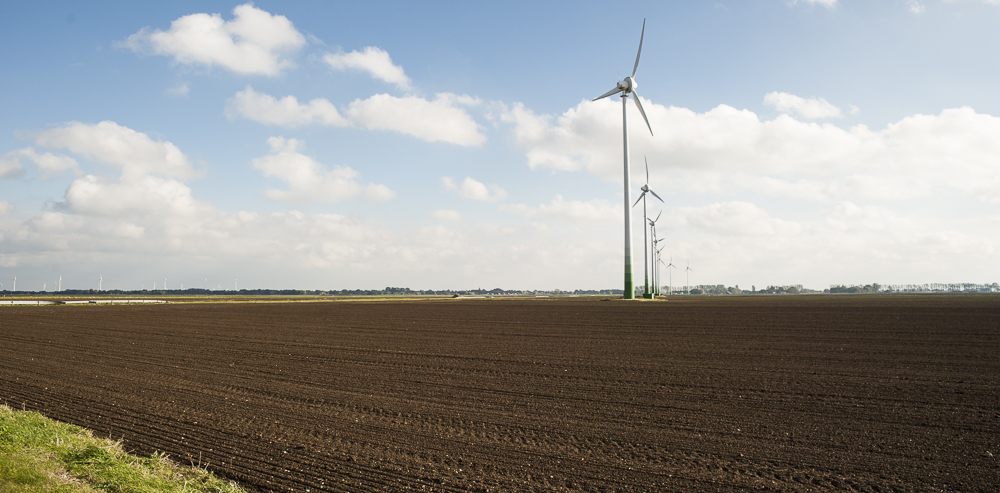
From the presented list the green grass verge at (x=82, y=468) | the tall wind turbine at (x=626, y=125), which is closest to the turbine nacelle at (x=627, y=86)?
the tall wind turbine at (x=626, y=125)

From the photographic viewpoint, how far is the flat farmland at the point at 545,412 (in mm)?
7244

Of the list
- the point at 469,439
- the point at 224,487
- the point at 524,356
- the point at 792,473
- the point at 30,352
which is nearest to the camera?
the point at 224,487

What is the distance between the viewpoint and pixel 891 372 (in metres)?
14.7

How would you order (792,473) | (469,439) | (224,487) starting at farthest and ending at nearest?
(469,439) → (792,473) → (224,487)

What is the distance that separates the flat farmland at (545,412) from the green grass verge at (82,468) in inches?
17.7

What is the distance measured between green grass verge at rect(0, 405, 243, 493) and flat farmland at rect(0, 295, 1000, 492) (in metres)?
0.45

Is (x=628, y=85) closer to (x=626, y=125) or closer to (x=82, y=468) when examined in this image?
(x=626, y=125)

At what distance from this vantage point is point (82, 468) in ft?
22.1

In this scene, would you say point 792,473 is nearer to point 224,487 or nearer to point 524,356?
point 224,487

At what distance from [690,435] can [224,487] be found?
698cm

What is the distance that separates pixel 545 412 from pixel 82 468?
7.21 m

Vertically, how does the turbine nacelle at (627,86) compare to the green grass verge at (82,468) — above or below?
above

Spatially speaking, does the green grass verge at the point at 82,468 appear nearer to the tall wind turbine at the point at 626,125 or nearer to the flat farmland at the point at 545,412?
the flat farmland at the point at 545,412

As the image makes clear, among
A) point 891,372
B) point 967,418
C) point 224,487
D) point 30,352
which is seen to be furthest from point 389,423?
point 30,352
